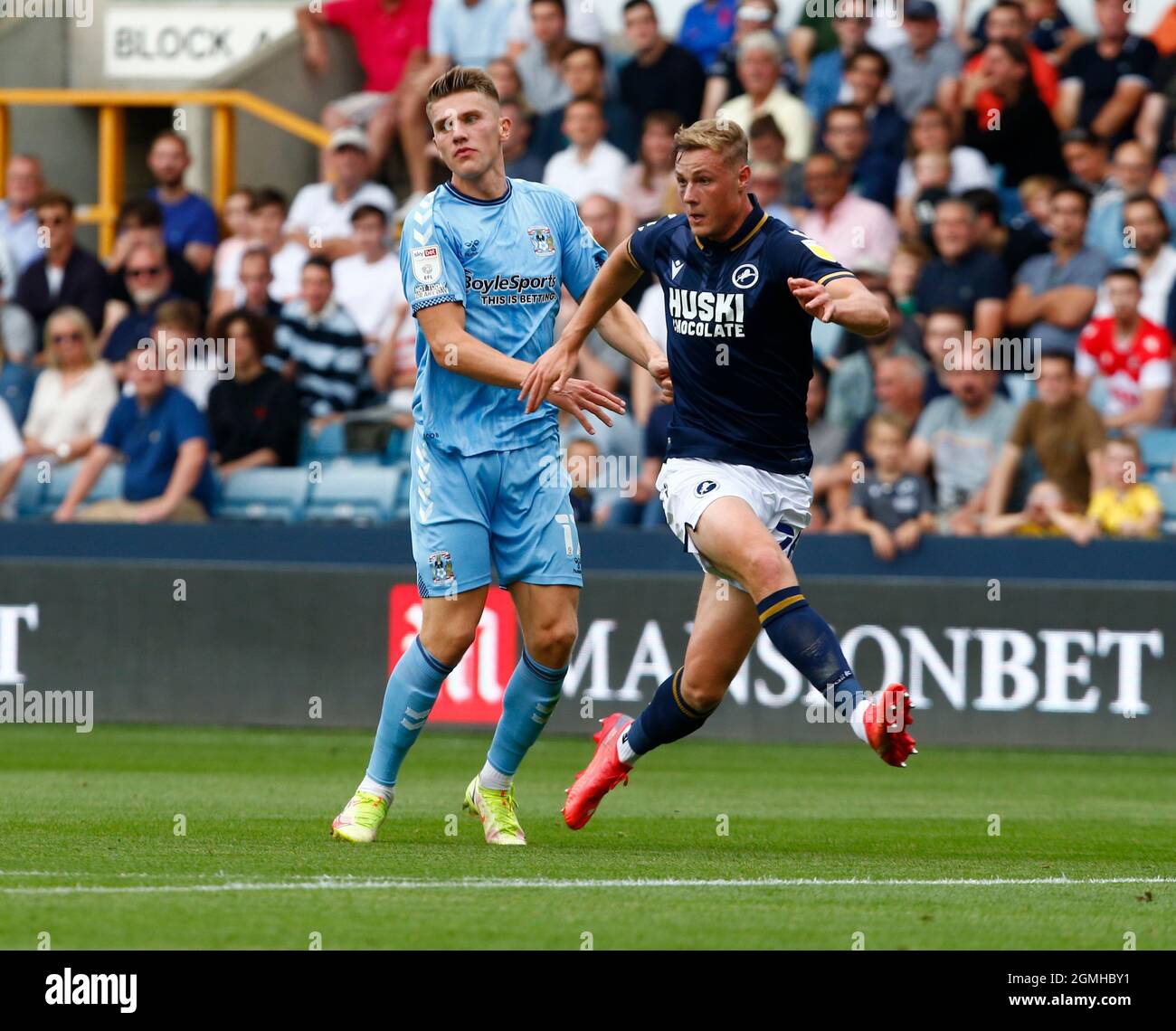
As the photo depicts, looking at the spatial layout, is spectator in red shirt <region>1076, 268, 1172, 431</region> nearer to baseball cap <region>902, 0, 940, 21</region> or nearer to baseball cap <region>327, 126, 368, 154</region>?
baseball cap <region>902, 0, 940, 21</region>

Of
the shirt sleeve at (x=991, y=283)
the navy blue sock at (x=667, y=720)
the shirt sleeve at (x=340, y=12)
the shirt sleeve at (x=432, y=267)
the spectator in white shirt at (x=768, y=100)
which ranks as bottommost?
the navy blue sock at (x=667, y=720)

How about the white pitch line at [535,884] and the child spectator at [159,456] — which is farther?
the child spectator at [159,456]

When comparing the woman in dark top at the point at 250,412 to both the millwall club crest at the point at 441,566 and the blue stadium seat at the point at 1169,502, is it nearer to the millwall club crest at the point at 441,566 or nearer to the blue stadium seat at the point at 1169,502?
the blue stadium seat at the point at 1169,502

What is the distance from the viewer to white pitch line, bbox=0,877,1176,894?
19.9 ft

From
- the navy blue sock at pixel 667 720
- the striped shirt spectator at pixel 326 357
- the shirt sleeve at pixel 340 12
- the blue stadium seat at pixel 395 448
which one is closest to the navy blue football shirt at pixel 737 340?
the navy blue sock at pixel 667 720

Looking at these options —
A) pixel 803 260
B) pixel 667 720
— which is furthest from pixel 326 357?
pixel 803 260

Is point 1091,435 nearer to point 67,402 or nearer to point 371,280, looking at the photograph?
point 371,280

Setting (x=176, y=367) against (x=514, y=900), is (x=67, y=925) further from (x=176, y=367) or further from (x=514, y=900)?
(x=176, y=367)

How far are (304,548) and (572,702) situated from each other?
2205mm

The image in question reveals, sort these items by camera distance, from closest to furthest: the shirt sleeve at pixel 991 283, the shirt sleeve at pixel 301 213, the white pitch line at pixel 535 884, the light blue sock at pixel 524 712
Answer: the white pitch line at pixel 535 884 < the light blue sock at pixel 524 712 < the shirt sleeve at pixel 991 283 < the shirt sleeve at pixel 301 213

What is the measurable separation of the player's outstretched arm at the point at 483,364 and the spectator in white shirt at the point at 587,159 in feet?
27.6

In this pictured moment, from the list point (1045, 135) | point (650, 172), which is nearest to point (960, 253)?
point (1045, 135)

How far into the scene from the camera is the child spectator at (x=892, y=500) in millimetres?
13438

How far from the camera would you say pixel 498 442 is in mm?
7480
